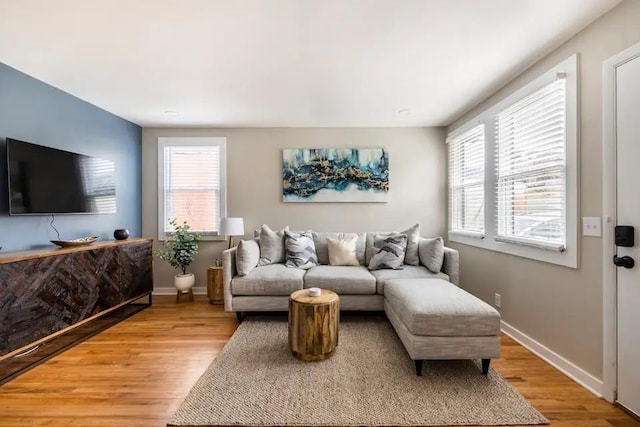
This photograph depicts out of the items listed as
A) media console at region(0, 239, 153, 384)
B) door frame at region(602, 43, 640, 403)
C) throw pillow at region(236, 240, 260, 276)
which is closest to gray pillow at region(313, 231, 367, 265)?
throw pillow at region(236, 240, 260, 276)

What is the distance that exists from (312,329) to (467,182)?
8.61ft

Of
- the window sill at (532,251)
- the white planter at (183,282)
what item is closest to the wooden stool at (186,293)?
the white planter at (183,282)

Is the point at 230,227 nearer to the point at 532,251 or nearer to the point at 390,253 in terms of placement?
the point at 390,253

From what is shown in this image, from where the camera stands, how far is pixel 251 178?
421cm

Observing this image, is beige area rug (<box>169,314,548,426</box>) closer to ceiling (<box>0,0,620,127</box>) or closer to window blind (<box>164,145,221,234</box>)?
window blind (<box>164,145,221,234</box>)

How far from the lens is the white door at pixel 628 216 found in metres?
1.66

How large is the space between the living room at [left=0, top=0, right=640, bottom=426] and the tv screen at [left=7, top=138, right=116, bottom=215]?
0.40 ft

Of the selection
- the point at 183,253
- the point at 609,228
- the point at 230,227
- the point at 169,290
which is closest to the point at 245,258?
the point at 230,227

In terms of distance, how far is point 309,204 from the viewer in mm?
4207

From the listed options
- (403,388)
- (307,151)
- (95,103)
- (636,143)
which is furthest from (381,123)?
(95,103)

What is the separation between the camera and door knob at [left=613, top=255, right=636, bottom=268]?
66.2 inches

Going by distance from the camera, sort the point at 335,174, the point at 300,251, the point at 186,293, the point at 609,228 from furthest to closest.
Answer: the point at 335,174 → the point at 186,293 → the point at 300,251 → the point at 609,228

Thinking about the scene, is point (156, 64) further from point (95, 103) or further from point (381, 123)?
point (381, 123)

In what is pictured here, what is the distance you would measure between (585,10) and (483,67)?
0.74m
